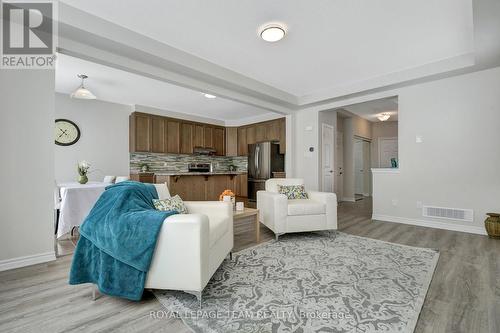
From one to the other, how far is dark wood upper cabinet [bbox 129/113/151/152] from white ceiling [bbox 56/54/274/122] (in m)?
0.35

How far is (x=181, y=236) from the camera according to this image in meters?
1.65

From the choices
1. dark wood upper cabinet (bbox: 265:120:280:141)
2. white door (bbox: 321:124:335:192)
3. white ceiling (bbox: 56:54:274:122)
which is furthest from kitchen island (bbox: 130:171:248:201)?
white door (bbox: 321:124:335:192)

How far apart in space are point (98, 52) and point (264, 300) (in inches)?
122

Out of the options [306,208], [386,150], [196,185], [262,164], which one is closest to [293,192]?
[306,208]

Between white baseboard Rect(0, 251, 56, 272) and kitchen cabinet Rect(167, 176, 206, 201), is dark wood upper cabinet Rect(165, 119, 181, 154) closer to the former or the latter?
kitchen cabinet Rect(167, 176, 206, 201)

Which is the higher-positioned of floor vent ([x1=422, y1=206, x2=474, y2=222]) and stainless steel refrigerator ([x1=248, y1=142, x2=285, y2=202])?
stainless steel refrigerator ([x1=248, y1=142, x2=285, y2=202])

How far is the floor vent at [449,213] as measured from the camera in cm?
360

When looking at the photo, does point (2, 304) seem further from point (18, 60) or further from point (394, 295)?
point (394, 295)

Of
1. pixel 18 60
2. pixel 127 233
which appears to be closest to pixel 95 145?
pixel 18 60

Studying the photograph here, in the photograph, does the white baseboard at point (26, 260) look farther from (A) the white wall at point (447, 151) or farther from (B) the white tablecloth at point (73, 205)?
(A) the white wall at point (447, 151)

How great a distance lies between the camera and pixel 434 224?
388 cm

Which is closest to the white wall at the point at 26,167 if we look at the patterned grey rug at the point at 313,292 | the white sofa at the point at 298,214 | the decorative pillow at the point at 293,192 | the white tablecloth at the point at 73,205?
the white tablecloth at the point at 73,205

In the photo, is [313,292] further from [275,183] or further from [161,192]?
[275,183]

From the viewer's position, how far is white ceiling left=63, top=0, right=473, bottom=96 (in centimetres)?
230
